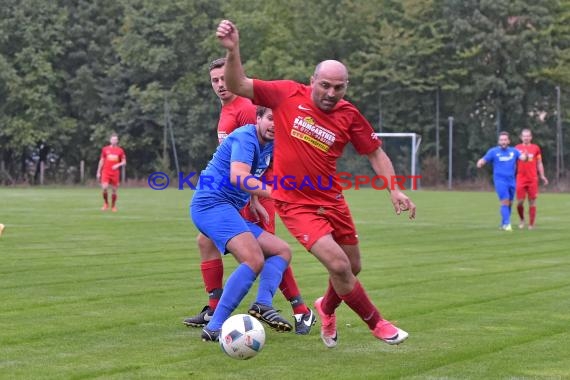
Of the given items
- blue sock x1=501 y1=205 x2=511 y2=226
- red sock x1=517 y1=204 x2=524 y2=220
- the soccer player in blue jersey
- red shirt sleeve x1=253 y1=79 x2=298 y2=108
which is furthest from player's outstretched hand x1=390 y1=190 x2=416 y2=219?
red sock x1=517 y1=204 x2=524 y2=220

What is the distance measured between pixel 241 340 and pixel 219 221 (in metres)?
1.41

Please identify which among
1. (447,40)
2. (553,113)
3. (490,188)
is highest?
(447,40)

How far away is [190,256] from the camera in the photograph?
15.5 m

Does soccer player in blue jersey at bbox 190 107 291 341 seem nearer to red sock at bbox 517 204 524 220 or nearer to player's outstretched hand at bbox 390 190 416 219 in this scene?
player's outstretched hand at bbox 390 190 416 219

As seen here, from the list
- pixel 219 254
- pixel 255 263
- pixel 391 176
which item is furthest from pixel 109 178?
pixel 391 176

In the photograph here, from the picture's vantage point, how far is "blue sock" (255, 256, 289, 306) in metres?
8.46

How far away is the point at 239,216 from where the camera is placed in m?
8.39

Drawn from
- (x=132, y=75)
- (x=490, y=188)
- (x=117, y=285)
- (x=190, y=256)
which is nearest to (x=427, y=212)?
(x=190, y=256)

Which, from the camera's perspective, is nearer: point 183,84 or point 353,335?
point 353,335

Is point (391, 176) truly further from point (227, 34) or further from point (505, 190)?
point (505, 190)

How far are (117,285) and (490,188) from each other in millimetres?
42215

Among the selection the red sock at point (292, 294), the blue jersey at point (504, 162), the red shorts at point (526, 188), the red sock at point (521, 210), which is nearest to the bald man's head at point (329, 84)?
the red sock at point (292, 294)

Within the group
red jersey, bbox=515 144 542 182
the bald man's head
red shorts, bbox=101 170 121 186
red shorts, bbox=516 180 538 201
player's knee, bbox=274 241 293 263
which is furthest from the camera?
red shorts, bbox=101 170 121 186

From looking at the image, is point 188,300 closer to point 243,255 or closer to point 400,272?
point 243,255
